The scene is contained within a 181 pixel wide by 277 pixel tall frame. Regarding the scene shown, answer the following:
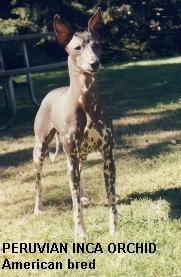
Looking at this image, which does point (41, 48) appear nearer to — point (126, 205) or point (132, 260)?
point (126, 205)

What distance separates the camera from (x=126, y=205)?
20.0 feet

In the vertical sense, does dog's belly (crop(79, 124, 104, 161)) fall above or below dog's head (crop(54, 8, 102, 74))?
below

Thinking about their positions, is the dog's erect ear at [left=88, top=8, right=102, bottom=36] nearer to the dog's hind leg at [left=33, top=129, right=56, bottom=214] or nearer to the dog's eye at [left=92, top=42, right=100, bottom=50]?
the dog's eye at [left=92, top=42, right=100, bottom=50]

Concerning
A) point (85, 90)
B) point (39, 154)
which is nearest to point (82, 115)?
point (85, 90)

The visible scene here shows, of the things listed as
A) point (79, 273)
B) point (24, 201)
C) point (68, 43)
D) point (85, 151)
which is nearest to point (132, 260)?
point (79, 273)

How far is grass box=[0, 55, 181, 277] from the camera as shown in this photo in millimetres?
4727

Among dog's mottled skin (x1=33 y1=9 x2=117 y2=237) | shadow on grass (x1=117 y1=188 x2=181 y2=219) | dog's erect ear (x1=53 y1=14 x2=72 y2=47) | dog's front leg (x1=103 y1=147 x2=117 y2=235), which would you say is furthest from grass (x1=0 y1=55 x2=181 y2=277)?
dog's erect ear (x1=53 y1=14 x2=72 y2=47)

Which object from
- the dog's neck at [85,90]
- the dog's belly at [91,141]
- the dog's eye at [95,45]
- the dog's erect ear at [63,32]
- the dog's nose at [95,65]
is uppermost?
the dog's erect ear at [63,32]

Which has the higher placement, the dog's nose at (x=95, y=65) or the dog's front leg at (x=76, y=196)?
the dog's nose at (x=95, y=65)

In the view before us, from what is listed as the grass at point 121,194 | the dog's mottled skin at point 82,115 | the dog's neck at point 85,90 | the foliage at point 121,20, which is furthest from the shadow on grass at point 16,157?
the foliage at point 121,20

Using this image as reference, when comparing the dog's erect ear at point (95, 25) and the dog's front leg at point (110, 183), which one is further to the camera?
the dog's front leg at point (110, 183)

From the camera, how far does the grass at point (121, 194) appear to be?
15.5 ft

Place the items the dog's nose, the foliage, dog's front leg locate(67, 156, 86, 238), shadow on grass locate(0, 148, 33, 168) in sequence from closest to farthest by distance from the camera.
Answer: the dog's nose < dog's front leg locate(67, 156, 86, 238) < shadow on grass locate(0, 148, 33, 168) < the foliage

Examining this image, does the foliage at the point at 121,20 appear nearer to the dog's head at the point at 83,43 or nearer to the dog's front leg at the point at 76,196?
the dog's head at the point at 83,43
